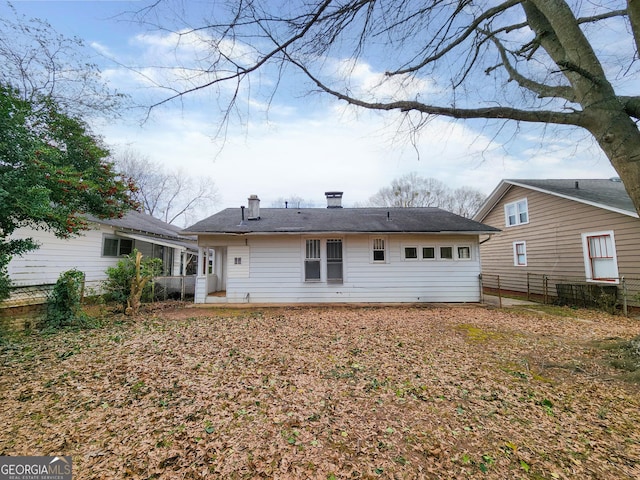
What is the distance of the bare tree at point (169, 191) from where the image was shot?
25109mm

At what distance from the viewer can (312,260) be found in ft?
32.9

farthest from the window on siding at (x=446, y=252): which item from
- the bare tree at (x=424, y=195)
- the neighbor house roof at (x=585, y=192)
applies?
the bare tree at (x=424, y=195)

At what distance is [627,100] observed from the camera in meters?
3.24

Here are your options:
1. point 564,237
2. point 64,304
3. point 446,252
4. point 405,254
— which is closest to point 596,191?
point 564,237

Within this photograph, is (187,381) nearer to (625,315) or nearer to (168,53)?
(168,53)

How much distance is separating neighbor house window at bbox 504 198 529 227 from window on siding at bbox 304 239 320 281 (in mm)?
9921

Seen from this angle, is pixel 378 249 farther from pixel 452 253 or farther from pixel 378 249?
pixel 452 253

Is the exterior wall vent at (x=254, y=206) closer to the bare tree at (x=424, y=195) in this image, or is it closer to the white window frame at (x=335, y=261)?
the white window frame at (x=335, y=261)

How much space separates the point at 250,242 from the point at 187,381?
6.65 meters

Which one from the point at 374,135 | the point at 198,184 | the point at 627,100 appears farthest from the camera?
the point at 198,184

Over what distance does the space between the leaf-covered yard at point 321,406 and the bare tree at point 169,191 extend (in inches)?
957

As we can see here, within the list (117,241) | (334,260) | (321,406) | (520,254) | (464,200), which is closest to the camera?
(321,406)

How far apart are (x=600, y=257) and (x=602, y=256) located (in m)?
0.08

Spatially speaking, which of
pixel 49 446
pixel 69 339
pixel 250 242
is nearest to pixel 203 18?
pixel 49 446
